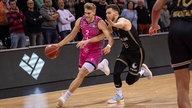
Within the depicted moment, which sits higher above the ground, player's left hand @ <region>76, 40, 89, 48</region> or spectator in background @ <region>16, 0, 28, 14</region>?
player's left hand @ <region>76, 40, 89, 48</region>

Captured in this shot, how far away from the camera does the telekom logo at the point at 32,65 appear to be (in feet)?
35.0

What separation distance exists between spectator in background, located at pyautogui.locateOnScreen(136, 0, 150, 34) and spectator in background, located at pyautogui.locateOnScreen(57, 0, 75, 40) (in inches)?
107

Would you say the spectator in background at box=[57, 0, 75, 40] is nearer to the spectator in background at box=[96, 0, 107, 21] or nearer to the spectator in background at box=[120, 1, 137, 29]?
the spectator in background at box=[96, 0, 107, 21]

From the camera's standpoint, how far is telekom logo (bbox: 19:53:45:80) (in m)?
10.7

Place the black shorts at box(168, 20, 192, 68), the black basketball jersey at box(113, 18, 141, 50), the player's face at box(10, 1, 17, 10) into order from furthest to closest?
the player's face at box(10, 1, 17, 10)
the black basketball jersey at box(113, 18, 141, 50)
the black shorts at box(168, 20, 192, 68)

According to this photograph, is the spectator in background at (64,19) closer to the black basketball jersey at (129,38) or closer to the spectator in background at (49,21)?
the spectator in background at (49,21)

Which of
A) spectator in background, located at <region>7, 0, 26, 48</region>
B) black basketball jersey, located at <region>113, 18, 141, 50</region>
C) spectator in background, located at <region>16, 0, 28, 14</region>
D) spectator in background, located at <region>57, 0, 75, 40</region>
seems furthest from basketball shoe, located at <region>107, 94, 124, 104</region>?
spectator in background, located at <region>16, 0, 28, 14</region>

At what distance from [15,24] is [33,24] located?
56cm

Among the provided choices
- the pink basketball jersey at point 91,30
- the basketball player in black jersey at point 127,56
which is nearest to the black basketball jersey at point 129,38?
the basketball player in black jersey at point 127,56

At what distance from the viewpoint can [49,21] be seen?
11914 millimetres

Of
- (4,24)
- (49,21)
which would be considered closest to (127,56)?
(49,21)

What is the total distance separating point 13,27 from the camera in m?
11.3

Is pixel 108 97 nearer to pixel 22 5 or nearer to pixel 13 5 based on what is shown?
pixel 13 5

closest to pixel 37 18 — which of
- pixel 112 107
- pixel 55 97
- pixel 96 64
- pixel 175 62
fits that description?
pixel 55 97
